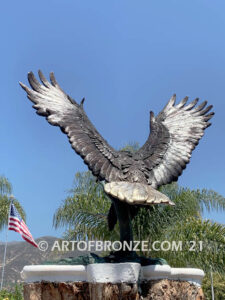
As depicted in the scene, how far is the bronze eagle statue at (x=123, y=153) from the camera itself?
447 cm

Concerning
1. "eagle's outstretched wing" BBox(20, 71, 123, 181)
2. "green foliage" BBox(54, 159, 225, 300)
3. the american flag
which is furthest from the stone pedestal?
the american flag

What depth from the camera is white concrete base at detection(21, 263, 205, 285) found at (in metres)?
4.20

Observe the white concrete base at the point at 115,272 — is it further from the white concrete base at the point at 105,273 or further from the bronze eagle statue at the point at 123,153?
the bronze eagle statue at the point at 123,153

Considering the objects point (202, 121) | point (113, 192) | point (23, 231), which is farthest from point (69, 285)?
point (23, 231)

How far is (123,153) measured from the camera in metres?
5.24

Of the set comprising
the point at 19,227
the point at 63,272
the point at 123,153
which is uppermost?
the point at 123,153

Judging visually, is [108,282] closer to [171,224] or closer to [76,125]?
[76,125]

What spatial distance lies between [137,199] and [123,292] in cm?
104

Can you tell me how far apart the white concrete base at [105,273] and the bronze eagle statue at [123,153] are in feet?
1.84

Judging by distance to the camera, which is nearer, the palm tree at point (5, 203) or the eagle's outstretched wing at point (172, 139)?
the eagle's outstretched wing at point (172, 139)

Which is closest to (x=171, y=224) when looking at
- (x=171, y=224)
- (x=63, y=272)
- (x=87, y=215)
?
(x=171, y=224)

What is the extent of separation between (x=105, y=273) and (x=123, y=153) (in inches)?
66.2

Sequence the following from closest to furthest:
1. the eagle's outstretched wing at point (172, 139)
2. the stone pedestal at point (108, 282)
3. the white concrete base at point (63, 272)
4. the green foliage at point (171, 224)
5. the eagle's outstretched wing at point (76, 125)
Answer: the stone pedestal at point (108, 282) < the white concrete base at point (63, 272) < the eagle's outstretched wing at point (76, 125) < the eagle's outstretched wing at point (172, 139) < the green foliage at point (171, 224)

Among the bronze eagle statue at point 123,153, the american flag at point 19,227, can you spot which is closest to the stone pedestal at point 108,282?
the bronze eagle statue at point 123,153
